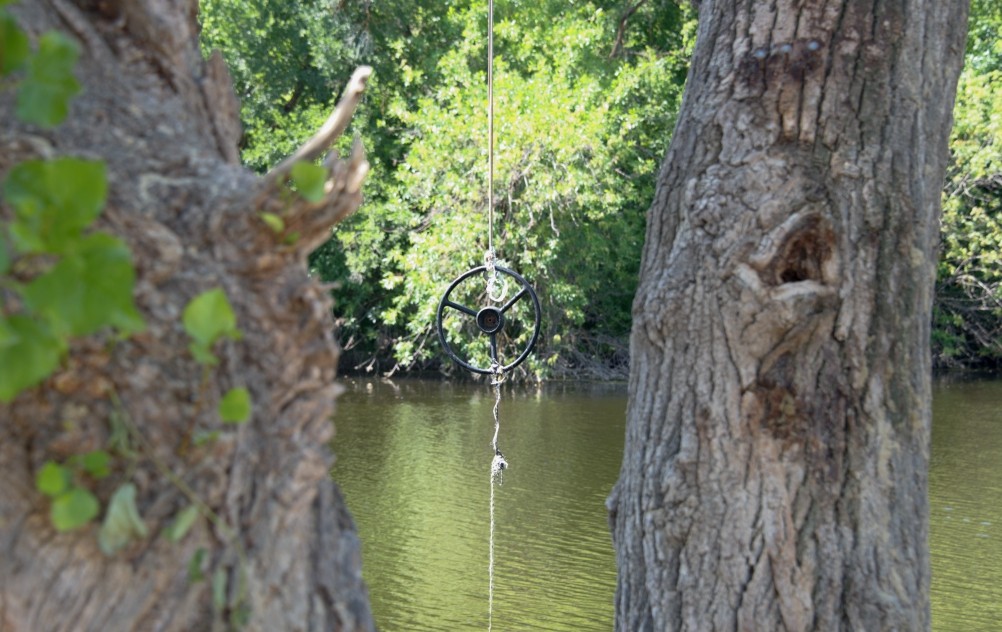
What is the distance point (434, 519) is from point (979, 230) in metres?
11.6

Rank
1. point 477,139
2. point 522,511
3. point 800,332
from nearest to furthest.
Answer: point 800,332
point 522,511
point 477,139

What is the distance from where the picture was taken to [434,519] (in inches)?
351

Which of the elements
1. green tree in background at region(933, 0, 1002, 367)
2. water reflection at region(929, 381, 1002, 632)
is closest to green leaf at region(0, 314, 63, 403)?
water reflection at region(929, 381, 1002, 632)

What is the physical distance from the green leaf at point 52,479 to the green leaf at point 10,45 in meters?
0.34

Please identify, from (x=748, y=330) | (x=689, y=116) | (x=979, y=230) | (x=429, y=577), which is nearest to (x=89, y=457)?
(x=748, y=330)

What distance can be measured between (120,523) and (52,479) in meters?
0.07

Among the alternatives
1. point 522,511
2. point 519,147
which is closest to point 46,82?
point 522,511

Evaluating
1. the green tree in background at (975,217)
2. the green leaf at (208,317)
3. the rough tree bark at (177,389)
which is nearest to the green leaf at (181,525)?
the rough tree bark at (177,389)

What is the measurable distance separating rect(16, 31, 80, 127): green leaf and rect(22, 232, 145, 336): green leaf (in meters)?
0.12

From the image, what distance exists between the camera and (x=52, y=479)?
1.01 m

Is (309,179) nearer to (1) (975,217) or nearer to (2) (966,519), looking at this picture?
(2) (966,519)

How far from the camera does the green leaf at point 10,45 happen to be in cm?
91

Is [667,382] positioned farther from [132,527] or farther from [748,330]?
[132,527]

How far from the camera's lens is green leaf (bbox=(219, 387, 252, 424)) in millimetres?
1039
